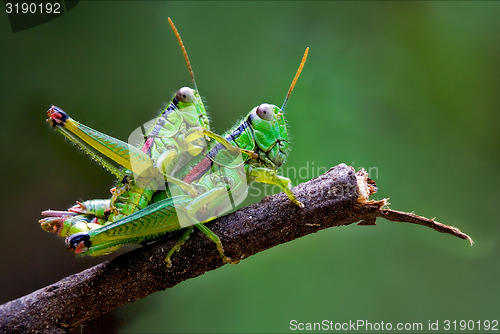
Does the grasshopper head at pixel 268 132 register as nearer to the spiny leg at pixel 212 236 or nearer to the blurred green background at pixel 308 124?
the spiny leg at pixel 212 236

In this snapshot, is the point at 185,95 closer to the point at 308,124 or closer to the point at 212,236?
the point at 212,236

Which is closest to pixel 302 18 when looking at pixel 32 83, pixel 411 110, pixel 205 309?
pixel 411 110

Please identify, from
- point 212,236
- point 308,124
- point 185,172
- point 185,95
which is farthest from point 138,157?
point 308,124

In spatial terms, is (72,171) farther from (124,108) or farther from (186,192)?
(186,192)

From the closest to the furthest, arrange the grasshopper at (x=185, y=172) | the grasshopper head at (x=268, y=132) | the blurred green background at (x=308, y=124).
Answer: the grasshopper at (x=185, y=172) < the grasshopper head at (x=268, y=132) < the blurred green background at (x=308, y=124)

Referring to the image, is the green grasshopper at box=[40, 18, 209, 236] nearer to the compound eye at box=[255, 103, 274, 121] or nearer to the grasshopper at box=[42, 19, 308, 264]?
the grasshopper at box=[42, 19, 308, 264]

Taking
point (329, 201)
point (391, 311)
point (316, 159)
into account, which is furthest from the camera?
point (316, 159)

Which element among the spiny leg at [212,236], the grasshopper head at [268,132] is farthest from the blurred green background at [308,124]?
the spiny leg at [212,236]
